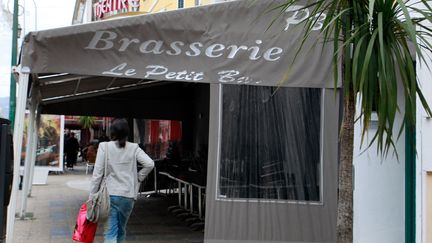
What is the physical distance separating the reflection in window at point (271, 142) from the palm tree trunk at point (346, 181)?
2598 millimetres

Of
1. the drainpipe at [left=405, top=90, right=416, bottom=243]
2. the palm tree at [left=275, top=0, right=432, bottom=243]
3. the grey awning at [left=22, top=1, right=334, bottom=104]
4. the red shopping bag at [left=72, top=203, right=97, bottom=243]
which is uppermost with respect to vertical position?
the grey awning at [left=22, top=1, right=334, bottom=104]

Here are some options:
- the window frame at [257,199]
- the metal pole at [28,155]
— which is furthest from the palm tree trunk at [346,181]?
the metal pole at [28,155]

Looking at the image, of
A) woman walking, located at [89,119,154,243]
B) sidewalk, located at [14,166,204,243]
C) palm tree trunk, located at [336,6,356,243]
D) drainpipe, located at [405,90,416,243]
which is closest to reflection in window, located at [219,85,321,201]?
drainpipe, located at [405,90,416,243]

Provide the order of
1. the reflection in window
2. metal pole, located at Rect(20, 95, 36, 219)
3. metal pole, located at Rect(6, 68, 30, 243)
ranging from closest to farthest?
metal pole, located at Rect(6, 68, 30, 243)
the reflection in window
metal pole, located at Rect(20, 95, 36, 219)

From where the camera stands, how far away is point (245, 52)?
6.61m

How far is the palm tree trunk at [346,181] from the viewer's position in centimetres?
422

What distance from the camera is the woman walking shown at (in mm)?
6160

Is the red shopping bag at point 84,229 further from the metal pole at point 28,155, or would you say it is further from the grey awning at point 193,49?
the metal pole at point 28,155

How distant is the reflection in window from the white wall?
0.55 meters

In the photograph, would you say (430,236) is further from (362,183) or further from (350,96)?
A: (350,96)

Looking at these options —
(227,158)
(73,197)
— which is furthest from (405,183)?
(73,197)

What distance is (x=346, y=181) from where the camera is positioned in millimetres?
4215

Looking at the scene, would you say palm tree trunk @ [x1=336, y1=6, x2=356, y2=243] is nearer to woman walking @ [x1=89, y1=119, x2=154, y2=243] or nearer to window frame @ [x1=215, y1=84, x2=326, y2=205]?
window frame @ [x1=215, y1=84, x2=326, y2=205]

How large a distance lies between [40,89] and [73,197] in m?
4.46
